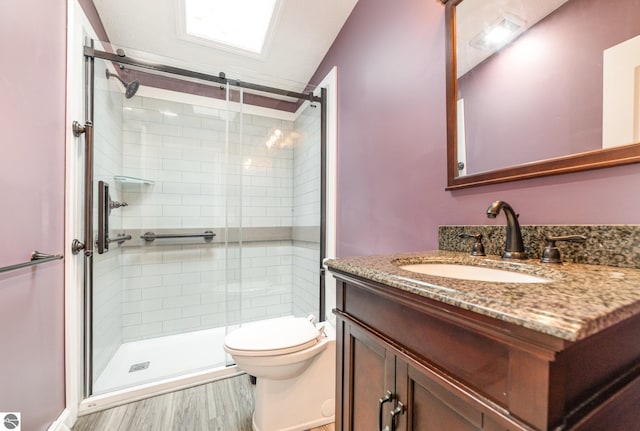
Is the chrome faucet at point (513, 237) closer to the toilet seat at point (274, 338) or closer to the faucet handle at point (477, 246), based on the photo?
the faucet handle at point (477, 246)

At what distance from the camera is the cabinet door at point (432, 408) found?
46 centimetres

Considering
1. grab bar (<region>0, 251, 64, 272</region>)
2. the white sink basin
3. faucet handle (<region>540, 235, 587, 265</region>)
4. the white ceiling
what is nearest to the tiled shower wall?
the white ceiling

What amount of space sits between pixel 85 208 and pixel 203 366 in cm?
124

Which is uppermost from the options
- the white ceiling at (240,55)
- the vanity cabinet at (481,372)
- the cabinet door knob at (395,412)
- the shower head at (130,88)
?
the white ceiling at (240,55)

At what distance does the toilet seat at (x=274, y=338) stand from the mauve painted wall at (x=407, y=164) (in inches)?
22.7

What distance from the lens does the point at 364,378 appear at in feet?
2.53

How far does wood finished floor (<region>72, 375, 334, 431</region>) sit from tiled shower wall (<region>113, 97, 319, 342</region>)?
757 millimetres

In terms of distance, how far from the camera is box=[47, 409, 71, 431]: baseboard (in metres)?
1.20

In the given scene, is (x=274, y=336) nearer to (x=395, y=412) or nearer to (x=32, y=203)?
(x=395, y=412)

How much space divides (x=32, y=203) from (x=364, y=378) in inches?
55.8

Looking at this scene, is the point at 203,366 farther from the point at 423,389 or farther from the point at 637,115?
the point at 637,115

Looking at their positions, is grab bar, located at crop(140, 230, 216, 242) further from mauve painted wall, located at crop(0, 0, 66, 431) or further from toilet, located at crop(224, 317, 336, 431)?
toilet, located at crop(224, 317, 336, 431)

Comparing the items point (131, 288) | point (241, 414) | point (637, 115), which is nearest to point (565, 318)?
point (637, 115)

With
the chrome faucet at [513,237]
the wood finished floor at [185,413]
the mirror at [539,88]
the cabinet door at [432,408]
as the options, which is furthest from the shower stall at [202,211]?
the cabinet door at [432,408]
